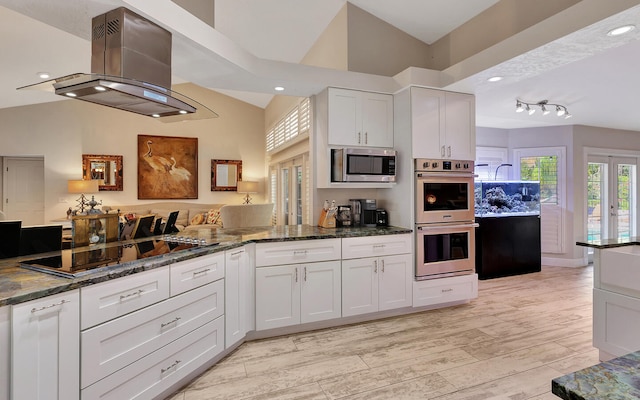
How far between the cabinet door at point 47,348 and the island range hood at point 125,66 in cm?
117

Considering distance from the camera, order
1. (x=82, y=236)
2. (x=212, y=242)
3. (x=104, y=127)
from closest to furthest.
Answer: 1. (x=82, y=236)
2. (x=212, y=242)
3. (x=104, y=127)

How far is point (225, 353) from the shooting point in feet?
8.27

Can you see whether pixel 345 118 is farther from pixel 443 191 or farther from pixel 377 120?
pixel 443 191

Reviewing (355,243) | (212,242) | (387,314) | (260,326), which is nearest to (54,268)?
(212,242)

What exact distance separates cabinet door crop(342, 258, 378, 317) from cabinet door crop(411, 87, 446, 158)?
1.24 m

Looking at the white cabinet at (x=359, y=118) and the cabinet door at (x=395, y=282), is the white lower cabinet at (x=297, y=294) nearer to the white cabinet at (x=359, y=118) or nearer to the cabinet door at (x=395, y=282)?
the cabinet door at (x=395, y=282)

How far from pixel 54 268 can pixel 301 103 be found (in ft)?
11.8

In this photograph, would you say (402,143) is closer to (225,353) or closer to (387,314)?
(387,314)

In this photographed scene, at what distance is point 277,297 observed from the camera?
9.21 feet

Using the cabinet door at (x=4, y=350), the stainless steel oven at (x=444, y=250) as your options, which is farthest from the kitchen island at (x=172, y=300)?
the stainless steel oven at (x=444, y=250)

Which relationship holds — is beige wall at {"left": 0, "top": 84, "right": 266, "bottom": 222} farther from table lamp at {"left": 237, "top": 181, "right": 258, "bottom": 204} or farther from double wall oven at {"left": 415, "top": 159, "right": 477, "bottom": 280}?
double wall oven at {"left": 415, "top": 159, "right": 477, "bottom": 280}

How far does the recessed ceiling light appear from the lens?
2.14m

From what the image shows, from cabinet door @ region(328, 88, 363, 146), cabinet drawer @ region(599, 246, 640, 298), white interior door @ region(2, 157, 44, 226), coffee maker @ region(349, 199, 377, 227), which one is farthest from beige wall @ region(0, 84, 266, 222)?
cabinet drawer @ region(599, 246, 640, 298)

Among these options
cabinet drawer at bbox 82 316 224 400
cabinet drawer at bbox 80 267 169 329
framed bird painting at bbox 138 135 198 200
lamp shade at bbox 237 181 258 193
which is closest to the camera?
cabinet drawer at bbox 80 267 169 329
